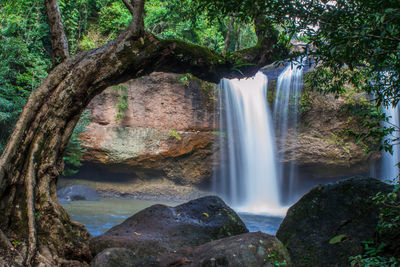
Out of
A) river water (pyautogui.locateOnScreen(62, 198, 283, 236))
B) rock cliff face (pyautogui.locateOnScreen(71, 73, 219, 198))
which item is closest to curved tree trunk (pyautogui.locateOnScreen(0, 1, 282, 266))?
river water (pyautogui.locateOnScreen(62, 198, 283, 236))

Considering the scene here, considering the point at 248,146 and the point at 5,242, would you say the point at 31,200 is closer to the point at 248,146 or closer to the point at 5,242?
the point at 5,242

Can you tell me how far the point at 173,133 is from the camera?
13.6m

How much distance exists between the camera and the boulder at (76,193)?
12.0m

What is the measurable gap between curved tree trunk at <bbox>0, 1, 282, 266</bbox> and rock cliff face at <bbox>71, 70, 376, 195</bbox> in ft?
31.0

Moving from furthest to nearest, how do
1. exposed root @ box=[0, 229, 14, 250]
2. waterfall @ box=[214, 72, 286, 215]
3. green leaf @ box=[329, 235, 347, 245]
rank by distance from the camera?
waterfall @ box=[214, 72, 286, 215], green leaf @ box=[329, 235, 347, 245], exposed root @ box=[0, 229, 14, 250]

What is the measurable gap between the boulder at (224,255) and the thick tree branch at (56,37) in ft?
8.61

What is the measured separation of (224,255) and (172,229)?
1.82m

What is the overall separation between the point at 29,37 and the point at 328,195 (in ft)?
44.4

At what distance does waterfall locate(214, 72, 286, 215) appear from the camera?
49.3 ft

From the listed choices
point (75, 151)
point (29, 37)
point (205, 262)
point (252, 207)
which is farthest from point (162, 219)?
point (29, 37)

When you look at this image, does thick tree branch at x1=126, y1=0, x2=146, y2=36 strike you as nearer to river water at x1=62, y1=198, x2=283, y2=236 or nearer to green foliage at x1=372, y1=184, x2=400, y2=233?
green foliage at x1=372, y1=184, x2=400, y2=233

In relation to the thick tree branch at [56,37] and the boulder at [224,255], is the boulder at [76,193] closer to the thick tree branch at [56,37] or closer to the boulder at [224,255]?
the thick tree branch at [56,37]

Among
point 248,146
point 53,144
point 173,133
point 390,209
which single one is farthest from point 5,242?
point 248,146

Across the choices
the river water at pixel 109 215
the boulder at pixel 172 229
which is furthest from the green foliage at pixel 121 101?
the boulder at pixel 172 229
